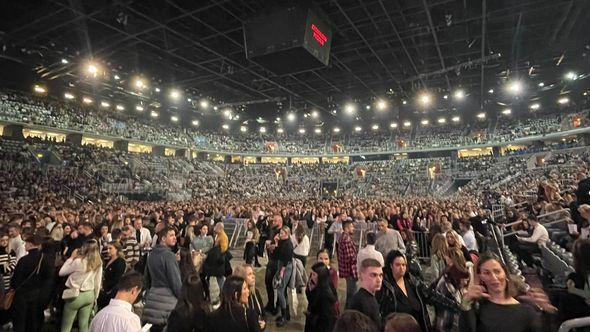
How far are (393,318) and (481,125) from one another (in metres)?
45.7

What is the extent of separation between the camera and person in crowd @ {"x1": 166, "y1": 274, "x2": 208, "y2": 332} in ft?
9.16

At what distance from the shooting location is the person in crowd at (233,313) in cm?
256

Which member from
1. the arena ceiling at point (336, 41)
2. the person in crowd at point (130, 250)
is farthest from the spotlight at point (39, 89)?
Answer: the person in crowd at point (130, 250)

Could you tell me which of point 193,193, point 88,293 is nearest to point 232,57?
point 88,293

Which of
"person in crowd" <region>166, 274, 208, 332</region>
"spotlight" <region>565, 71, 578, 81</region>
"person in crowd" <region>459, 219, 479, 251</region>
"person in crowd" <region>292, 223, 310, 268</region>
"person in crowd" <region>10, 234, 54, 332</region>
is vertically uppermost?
"spotlight" <region>565, 71, 578, 81</region>

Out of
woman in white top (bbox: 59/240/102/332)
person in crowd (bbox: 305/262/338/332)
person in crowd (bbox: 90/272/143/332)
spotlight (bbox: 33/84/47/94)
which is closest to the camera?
person in crowd (bbox: 90/272/143/332)

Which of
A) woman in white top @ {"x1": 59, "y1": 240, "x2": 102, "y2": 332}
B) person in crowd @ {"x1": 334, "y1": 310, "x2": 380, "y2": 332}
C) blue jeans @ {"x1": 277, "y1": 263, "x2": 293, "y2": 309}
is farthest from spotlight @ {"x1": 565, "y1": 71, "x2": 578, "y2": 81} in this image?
woman in white top @ {"x1": 59, "y1": 240, "x2": 102, "y2": 332}

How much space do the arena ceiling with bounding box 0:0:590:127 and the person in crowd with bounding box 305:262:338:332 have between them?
33.7 feet

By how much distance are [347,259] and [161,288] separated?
3.16m

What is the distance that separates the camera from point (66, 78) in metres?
24.3

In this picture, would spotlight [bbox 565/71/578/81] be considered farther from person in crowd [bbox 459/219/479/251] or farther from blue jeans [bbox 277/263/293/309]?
blue jeans [bbox 277/263/293/309]

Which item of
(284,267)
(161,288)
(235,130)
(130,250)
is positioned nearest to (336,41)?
(284,267)

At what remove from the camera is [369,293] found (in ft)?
8.86

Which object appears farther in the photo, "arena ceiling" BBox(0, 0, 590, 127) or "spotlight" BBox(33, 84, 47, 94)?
"spotlight" BBox(33, 84, 47, 94)
